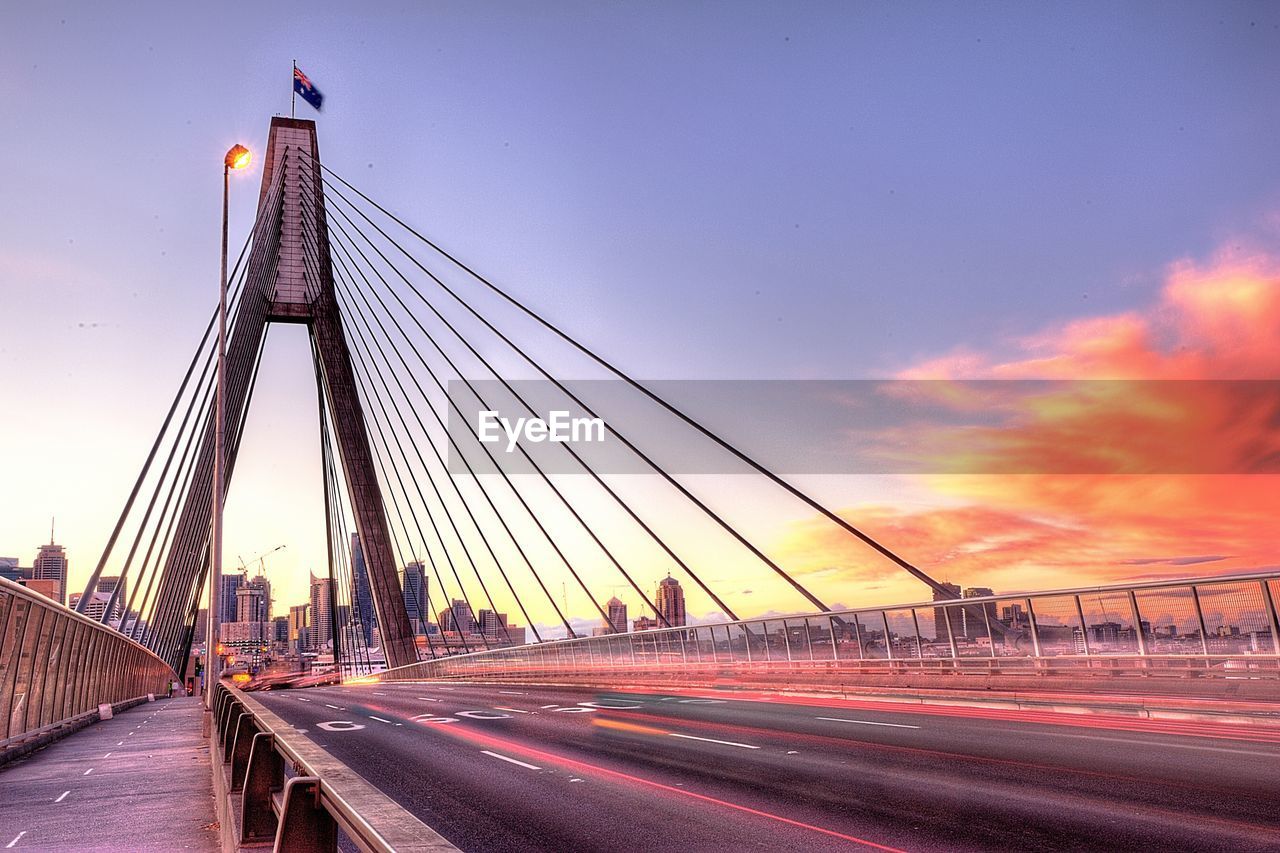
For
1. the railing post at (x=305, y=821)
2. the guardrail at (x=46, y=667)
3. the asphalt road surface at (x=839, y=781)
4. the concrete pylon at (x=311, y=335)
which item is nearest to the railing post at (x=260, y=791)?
the railing post at (x=305, y=821)

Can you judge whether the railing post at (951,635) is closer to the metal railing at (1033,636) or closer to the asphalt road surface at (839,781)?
the metal railing at (1033,636)

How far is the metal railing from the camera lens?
51.1 feet

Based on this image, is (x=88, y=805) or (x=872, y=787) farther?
(x=88, y=805)

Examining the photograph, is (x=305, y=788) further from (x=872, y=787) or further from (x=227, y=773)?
(x=872, y=787)

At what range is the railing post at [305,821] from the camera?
409cm

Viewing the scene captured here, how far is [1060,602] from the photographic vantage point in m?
Answer: 18.9

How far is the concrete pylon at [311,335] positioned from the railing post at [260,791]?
32.3 meters

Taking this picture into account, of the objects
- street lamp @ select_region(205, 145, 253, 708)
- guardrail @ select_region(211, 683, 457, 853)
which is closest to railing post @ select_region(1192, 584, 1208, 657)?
guardrail @ select_region(211, 683, 457, 853)

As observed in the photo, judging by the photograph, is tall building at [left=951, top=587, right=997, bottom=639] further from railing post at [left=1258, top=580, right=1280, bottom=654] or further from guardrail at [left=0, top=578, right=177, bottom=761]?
guardrail at [left=0, top=578, right=177, bottom=761]

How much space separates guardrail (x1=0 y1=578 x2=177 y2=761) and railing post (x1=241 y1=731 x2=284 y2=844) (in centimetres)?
1118

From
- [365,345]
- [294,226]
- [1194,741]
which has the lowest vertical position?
[1194,741]

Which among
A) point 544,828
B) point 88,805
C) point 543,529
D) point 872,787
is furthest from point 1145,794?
point 543,529

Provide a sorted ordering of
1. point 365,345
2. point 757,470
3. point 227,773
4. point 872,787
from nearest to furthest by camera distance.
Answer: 1. point 227,773
2. point 872,787
3. point 757,470
4. point 365,345

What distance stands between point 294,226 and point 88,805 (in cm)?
3166
